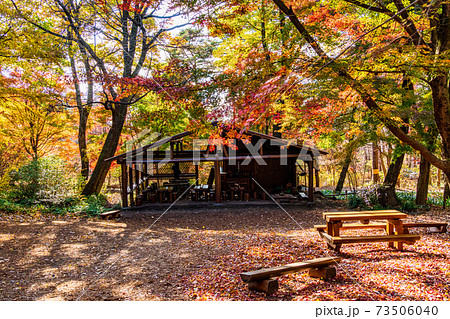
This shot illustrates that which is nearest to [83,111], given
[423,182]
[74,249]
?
[74,249]

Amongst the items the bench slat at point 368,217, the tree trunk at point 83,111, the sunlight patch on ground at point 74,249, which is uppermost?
the tree trunk at point 83,111

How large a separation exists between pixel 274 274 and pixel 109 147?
12304 mm

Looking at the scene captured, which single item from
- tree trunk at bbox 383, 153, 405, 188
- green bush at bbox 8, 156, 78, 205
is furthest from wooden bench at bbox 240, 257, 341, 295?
green bush at bbox 8, 156, 78, 205

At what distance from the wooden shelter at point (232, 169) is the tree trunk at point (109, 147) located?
1349 millimetres

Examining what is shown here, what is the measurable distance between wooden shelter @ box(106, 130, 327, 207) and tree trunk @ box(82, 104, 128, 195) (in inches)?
53.1

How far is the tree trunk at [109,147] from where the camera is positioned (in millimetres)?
13977

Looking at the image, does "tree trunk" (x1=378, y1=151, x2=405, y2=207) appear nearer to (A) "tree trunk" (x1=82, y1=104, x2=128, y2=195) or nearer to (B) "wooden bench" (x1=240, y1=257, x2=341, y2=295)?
(B) "wooden bench" (x1=240, y1=257, x2=341, y2=295)

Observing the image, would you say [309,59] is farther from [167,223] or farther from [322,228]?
[167,223]

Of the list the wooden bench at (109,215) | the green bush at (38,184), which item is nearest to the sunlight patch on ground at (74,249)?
the wooden bench at (109,215)

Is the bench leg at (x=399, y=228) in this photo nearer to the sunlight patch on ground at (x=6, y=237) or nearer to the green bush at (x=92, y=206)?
the sunlight patch on ground at (x=6, y=237)

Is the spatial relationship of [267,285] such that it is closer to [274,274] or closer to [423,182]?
[274,274]

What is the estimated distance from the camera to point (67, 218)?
10.8 meters

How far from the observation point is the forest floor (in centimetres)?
397
